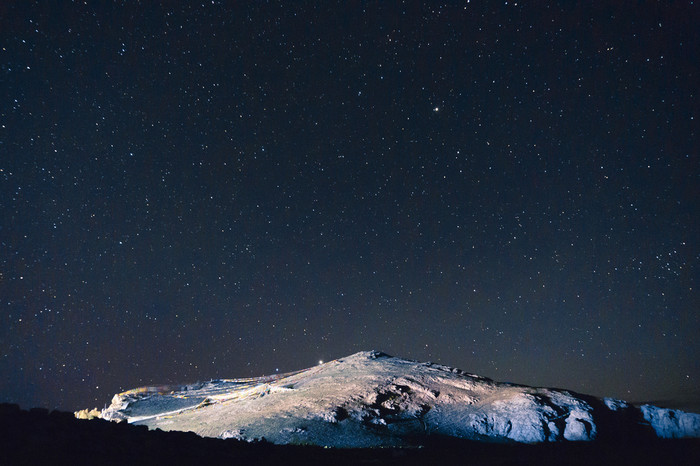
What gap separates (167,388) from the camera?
23469 millimetres

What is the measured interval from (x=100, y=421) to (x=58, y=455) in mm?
2075

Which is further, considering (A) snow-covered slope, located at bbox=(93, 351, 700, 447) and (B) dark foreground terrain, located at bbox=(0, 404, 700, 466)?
(A) snow-covered slope, located at bbox=(93, 351, 700, 447)

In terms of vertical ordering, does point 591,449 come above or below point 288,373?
below

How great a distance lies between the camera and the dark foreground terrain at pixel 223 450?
5.64m

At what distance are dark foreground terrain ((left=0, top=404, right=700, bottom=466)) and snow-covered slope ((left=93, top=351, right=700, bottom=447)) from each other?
0.91 meters

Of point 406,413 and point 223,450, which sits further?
point 406,413

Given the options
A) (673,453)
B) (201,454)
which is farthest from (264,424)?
(673,453)

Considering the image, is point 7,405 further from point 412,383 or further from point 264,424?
point 412,383

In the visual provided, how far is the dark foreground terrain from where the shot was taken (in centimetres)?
564

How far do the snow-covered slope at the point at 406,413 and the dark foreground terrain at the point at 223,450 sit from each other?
35.8 inches

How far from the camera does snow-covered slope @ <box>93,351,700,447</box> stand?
11703 mm

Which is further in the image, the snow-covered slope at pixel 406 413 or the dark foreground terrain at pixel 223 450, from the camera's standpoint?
the snow-covered slope at pixel 406 413

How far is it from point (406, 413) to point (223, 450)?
793 cm

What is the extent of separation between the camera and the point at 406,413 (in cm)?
1352
